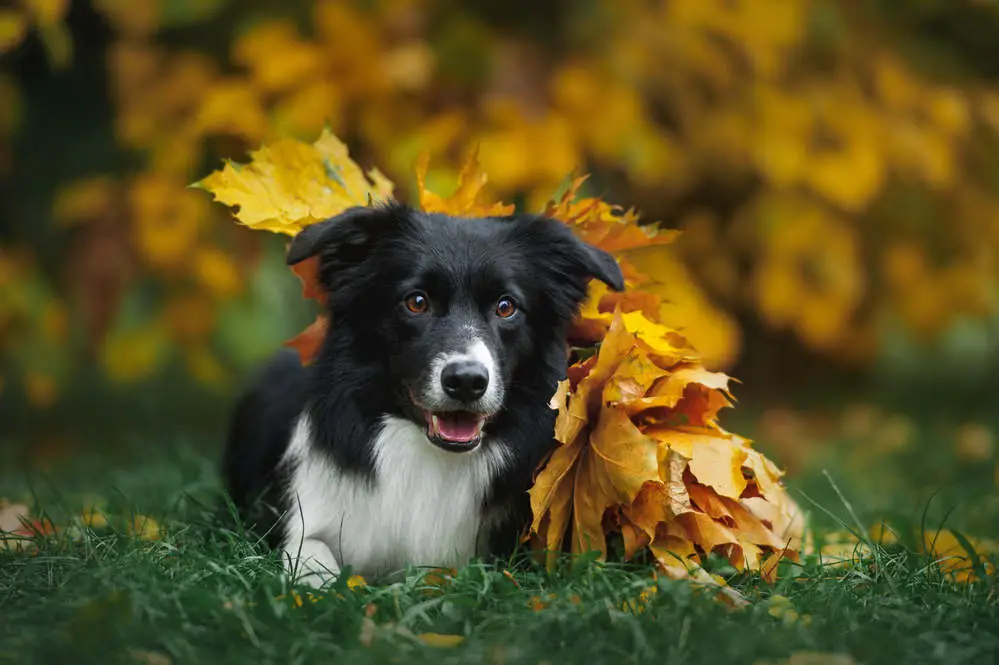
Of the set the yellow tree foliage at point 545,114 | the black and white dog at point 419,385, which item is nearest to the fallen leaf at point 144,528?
the black and white dog at point 419,385

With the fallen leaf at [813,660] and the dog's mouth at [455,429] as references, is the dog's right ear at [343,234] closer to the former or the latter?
the dog's mouth at [455,429]

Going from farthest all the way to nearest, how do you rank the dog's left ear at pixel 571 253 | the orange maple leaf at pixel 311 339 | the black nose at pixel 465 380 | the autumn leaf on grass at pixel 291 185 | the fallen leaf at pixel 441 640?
the orange maple leaf at pixel 311 339 → the autumn leaf on grass at pixel 291 185 → the dog's left ear at pixel 571 253 → the black nose at pixel 465 380 → the fallen leaf at pixel 441 640

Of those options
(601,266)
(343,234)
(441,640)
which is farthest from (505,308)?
(441,640)

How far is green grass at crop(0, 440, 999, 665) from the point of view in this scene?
2385 mm

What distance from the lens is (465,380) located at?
9.53ft

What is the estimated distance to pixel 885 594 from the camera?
9.32 ft

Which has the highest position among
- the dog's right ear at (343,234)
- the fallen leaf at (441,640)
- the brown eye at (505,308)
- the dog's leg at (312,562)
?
the dog's right ear at (343,234)

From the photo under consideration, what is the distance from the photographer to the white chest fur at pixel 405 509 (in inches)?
125

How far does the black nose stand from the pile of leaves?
0.83ft

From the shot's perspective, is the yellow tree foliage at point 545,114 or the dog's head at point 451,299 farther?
the yellow tree foliage at point 545,114

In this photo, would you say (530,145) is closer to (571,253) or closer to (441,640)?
(571,253)

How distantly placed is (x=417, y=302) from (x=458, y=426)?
0.40 metres

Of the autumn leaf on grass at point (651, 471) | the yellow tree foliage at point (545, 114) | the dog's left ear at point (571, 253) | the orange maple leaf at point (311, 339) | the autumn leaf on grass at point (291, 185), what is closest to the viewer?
the autumn leaf on grass at point (651, 471)

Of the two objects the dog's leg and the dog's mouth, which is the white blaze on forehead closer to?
the dog's mouth
